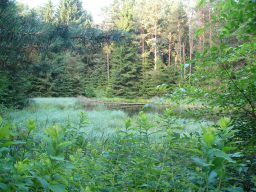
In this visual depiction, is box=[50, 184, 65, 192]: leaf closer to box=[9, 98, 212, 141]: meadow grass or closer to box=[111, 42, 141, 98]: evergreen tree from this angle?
box=[9, 98, 212, 141]: meadow grass

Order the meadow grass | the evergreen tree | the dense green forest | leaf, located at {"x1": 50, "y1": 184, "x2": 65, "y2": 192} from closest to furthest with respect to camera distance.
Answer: leaf, located at {"x1": 50, "y1": 184, "x2": 65, "y2": 192} → the dense green forest → the meadow grass → the evergreen tree

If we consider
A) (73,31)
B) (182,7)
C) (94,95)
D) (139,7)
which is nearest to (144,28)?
(139,7)

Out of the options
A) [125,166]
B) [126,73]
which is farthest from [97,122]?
[126,73]

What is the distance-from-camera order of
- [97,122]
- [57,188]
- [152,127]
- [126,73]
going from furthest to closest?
[126,73] → [97,122] → [152,127] → [57,188]

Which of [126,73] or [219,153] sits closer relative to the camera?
[219,153]

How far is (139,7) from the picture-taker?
28.8m

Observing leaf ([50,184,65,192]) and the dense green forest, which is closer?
leaf ([50,184,65,192])

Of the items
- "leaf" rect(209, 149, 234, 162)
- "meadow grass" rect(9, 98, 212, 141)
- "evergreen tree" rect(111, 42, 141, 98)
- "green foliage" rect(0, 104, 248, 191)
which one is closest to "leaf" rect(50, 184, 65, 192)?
"green foliage" rect(0, 104, 248, 191)

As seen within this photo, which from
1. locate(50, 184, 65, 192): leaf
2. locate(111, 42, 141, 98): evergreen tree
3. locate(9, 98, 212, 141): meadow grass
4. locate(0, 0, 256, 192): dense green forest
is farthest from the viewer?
locate(111, 42, 141, 98): evergreen tree

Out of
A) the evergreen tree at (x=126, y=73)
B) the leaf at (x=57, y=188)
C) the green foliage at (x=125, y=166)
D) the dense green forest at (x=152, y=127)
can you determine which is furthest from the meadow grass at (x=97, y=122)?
the evergreen tree at (x=126, y=73)

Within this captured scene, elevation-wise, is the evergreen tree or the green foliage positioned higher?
the evergreen tree

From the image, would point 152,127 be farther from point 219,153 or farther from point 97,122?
point 97,122

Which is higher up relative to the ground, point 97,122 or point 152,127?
point 152,127

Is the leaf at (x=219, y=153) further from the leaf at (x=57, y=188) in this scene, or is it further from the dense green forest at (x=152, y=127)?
the leaf at (x=57, y=188)
